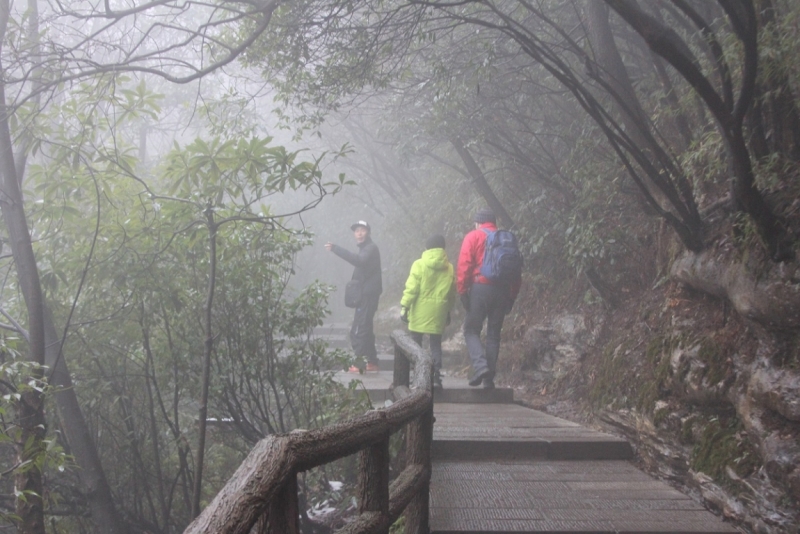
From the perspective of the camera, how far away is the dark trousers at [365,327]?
34.8ft

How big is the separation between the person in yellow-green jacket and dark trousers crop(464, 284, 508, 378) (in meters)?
0.30

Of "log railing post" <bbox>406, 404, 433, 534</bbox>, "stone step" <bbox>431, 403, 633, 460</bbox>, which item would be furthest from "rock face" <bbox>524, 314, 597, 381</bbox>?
"log railing post" <bbox>406, 404, 433, 534</bbox>

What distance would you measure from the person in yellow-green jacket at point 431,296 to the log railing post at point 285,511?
618cm

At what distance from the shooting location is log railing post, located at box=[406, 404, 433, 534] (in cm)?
367

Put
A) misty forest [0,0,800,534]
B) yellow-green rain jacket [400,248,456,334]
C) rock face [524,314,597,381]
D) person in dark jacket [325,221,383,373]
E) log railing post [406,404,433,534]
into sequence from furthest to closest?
person in dark jacket [325,221,383,373], rock face [524,314,597,381], yellow-green rain jacket [400,248,456,334], misty forest [0,0,800,534], log railing post [406,404,433,534]

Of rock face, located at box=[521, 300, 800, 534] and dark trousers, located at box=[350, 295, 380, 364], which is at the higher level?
dark trousers, located at box=[350, 295, 380, 364]

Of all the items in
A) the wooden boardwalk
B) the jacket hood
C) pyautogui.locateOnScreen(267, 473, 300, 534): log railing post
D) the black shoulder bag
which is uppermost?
the jacket hood

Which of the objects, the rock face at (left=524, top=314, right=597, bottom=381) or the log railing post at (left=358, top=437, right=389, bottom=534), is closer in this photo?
the log railing post at (left=358, top=437, right=389, bottom=534)

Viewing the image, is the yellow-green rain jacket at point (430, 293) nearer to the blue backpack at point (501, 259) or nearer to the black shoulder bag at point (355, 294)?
the blue backpack at point (501, 259)

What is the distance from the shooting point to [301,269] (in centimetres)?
615

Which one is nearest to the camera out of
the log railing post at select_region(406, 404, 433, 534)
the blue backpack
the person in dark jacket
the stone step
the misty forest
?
the log railing post at select_region(406, 404, 433, 534)

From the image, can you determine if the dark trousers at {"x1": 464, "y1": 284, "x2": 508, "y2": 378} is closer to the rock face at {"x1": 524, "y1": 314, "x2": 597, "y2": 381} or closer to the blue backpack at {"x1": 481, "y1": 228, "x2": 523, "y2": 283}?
the blue backpack at {"x1": 481, "y1": 228, "x2": 523, "y2": 283}

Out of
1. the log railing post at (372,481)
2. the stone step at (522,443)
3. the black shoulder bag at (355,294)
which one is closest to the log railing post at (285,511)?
the log railing post at (372,481)

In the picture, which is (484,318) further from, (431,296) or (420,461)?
(420,461)
